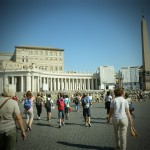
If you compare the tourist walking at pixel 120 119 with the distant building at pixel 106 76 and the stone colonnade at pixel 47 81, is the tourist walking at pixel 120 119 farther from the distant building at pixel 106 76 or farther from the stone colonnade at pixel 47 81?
the distant building at pixel 106 76

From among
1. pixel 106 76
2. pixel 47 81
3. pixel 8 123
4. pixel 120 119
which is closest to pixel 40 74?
pixel 47 81

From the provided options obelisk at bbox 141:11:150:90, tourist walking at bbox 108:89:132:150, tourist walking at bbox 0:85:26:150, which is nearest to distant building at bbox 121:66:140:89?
obelisk at bbox 141:11:150:90

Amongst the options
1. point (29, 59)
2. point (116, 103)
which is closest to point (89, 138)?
point (116, 103)

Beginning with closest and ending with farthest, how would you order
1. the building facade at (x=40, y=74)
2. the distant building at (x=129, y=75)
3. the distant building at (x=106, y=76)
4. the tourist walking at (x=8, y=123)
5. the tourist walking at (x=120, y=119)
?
the tourist walking at (x=8, y=123) → the tourist walking at (x=120, y=119) → the distant building at (x=129, y=75) → the distant building at (x=106, y=76) → the building facade at (x=40, y=74)

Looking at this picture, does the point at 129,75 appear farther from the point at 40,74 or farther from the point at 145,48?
the point at 40,74

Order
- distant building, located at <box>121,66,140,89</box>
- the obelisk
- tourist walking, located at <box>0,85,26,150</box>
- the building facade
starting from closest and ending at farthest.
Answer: tourist walking, located at <box>0,85,26,150</box> < the obelisk < distant building, located at <box>121,66,140,89</box> < the building facade

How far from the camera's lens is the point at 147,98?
1547 inches

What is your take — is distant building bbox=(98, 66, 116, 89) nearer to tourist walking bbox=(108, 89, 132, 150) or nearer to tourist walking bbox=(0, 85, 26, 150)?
tourist walking bbox=(108, 89, 132, 150)

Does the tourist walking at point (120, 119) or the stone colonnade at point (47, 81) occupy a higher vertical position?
the stone colonnade at point (47, 81)

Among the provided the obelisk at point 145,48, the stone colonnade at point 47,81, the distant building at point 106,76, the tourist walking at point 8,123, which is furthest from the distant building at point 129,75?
the tourist walking at point 8,123

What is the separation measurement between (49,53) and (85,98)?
8308 centimetres

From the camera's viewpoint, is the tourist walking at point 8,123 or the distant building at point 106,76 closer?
the tourist walking at point 8,123

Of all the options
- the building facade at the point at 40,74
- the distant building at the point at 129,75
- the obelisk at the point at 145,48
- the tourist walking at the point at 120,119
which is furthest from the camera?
the building facade at the point at 40,74

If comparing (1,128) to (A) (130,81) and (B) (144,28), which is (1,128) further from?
(A) (130,81)
